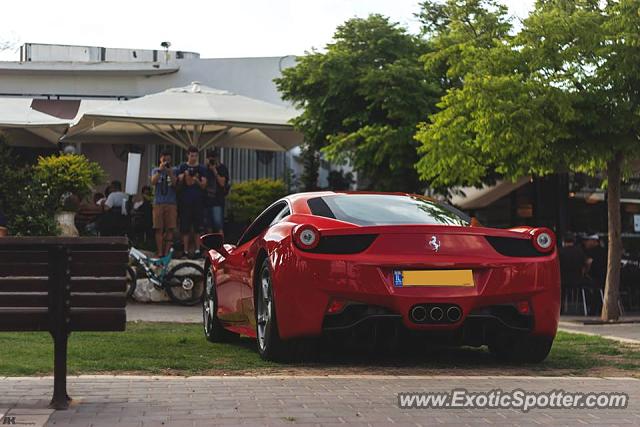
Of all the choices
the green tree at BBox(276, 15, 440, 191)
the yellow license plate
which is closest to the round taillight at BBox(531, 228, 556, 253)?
the yellow license plate

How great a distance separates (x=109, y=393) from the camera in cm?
619

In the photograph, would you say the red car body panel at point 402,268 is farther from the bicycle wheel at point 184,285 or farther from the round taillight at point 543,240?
the bicycle wheel at point 184,285

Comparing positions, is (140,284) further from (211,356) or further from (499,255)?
(499,255)

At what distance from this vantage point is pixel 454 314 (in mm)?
7262

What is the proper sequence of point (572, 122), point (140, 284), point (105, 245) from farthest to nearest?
point (140, 284), point (572, 122), point (105, 245)

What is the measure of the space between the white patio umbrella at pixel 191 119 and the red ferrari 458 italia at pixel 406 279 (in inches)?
409

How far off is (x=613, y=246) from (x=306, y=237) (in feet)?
30.4

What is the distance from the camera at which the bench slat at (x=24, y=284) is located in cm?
577

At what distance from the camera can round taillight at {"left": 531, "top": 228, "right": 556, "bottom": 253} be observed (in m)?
7.62

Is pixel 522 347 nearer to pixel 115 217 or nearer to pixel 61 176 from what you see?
pixel 61 176

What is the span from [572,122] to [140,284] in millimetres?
6691

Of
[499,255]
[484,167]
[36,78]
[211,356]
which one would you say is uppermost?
[36,78]

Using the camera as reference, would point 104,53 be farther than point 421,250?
Yes

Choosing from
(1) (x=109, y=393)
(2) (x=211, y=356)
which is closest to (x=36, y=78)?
(2) (x=211, y=356)
